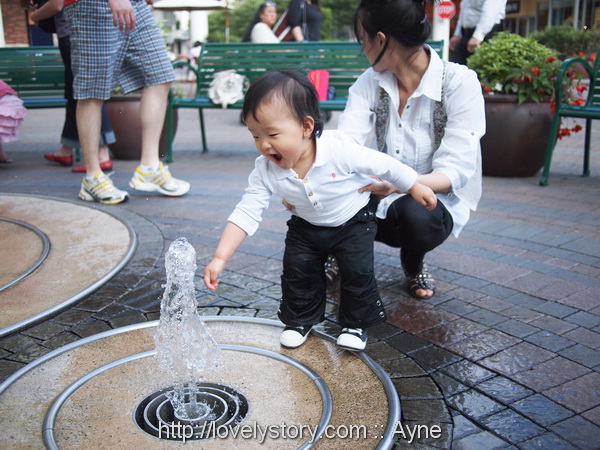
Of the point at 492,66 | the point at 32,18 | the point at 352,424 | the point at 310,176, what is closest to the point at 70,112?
the point at 32,18

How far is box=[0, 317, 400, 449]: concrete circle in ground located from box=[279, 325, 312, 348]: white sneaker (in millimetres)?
27

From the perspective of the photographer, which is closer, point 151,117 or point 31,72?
point 151,117

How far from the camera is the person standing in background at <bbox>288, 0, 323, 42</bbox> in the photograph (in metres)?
10.3

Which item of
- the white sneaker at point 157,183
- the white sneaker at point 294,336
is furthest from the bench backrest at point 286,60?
the white sneaker at point 294,336

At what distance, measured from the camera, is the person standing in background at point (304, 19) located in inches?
405

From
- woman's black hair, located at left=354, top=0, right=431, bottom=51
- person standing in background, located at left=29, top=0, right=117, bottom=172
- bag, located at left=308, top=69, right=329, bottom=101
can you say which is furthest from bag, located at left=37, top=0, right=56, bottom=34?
woman's black hair, located at left=354, top=0, right=431, bottom=51

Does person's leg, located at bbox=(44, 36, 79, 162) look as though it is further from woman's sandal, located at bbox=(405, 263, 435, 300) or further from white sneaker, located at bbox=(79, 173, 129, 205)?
woman's sandal, located at bbox=(405, 263, 435, 300)

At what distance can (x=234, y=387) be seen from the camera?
2.36 m

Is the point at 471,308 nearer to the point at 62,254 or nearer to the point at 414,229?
the point at 414,229

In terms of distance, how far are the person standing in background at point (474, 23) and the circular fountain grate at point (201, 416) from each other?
5.29 m

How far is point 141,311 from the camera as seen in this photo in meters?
→ 3.01

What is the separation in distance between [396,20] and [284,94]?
757 millimetres

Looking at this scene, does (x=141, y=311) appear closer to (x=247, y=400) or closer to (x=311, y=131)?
(x=247, y=400)

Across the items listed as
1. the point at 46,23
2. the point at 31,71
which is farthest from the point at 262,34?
the point at 46,23
